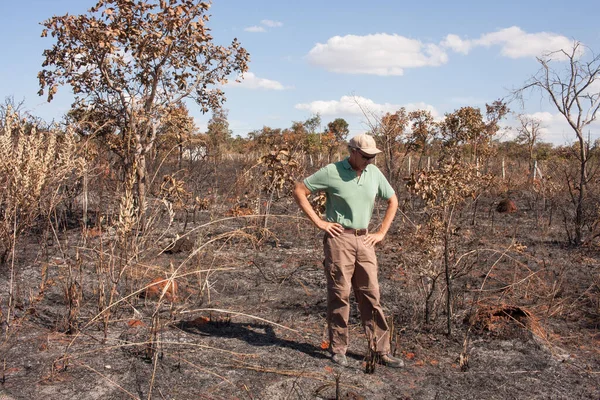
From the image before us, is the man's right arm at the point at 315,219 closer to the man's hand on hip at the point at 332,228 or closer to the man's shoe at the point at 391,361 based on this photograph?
the man's hand on hip at the point at 332,228

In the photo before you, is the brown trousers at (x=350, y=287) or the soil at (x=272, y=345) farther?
the brown trousers at (x=350, y=287)

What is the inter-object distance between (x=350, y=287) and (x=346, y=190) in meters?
0.67

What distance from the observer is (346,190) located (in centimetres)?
342

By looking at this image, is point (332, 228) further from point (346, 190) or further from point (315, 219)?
point (346, 190)

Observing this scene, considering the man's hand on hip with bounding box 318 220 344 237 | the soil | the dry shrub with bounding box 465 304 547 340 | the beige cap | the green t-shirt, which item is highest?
the beige cap

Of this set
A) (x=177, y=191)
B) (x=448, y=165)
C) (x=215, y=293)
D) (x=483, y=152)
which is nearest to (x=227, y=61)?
(x=177, y=191)

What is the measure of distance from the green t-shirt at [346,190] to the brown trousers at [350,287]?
0.12 meters

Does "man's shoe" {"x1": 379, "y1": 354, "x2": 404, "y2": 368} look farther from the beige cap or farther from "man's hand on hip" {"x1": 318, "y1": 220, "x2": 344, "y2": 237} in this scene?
the beige cap

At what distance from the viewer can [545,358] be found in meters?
4.00

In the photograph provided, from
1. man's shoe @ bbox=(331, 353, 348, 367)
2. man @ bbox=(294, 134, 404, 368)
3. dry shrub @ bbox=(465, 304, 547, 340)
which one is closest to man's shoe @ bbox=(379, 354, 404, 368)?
man @ bbox=(294, 134, 404, 368)

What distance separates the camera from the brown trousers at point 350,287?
3.47 meters

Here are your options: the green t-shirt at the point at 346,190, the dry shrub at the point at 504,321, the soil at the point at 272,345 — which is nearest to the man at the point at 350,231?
the green t-shirt at the point at 346,190

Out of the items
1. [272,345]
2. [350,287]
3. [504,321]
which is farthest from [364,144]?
[504,321]

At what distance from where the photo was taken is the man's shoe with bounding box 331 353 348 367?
11.9 feet
